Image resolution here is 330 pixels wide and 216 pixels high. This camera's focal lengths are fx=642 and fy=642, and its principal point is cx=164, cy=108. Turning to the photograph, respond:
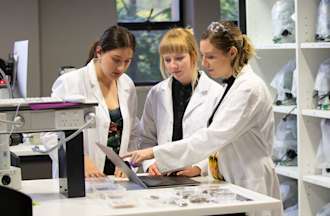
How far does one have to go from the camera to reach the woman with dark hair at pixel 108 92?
2865 mm

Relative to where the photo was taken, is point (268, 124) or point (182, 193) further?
point (268, 124)

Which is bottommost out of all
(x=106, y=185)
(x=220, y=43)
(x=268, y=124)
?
(x=106, y=185)

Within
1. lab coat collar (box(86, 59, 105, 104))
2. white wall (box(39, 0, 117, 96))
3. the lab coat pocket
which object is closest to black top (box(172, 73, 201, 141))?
lab coat collar (box(86, 59, 105, 104))

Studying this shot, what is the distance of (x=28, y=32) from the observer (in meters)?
4.36

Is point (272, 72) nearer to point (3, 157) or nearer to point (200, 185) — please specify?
point (200, 185)

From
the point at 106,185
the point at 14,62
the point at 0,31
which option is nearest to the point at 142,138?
the point at 106,185

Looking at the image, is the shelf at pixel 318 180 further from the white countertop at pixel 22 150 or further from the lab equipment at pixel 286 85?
the white countertop at pixel 22 150

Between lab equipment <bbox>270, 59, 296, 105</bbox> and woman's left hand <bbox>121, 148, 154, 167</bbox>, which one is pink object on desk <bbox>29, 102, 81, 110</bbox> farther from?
lab equipment <bbox>270, 59, 296, 105</bbox>

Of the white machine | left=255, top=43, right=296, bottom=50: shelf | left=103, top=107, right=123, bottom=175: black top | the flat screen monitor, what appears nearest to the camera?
the white machine

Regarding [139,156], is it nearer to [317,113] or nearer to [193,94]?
[193,94]

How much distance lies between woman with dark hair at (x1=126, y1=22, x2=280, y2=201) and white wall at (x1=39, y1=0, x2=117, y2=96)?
2.07m

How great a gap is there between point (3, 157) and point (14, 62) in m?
1.81

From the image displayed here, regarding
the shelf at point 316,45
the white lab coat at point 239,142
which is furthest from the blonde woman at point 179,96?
the shelf at point 316,45

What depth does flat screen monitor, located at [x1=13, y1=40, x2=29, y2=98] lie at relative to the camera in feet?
13.0
